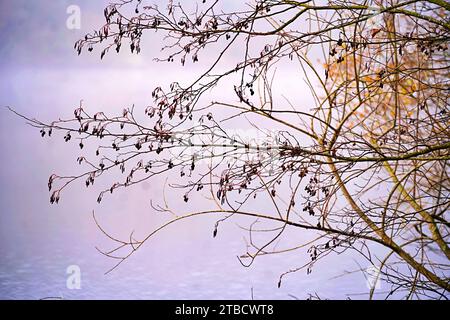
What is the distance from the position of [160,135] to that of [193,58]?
268mm

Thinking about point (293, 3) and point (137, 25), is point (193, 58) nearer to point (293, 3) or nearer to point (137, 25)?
point (137, 25)

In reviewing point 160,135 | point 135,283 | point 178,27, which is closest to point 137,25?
point 178,27

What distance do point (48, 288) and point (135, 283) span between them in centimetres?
66
